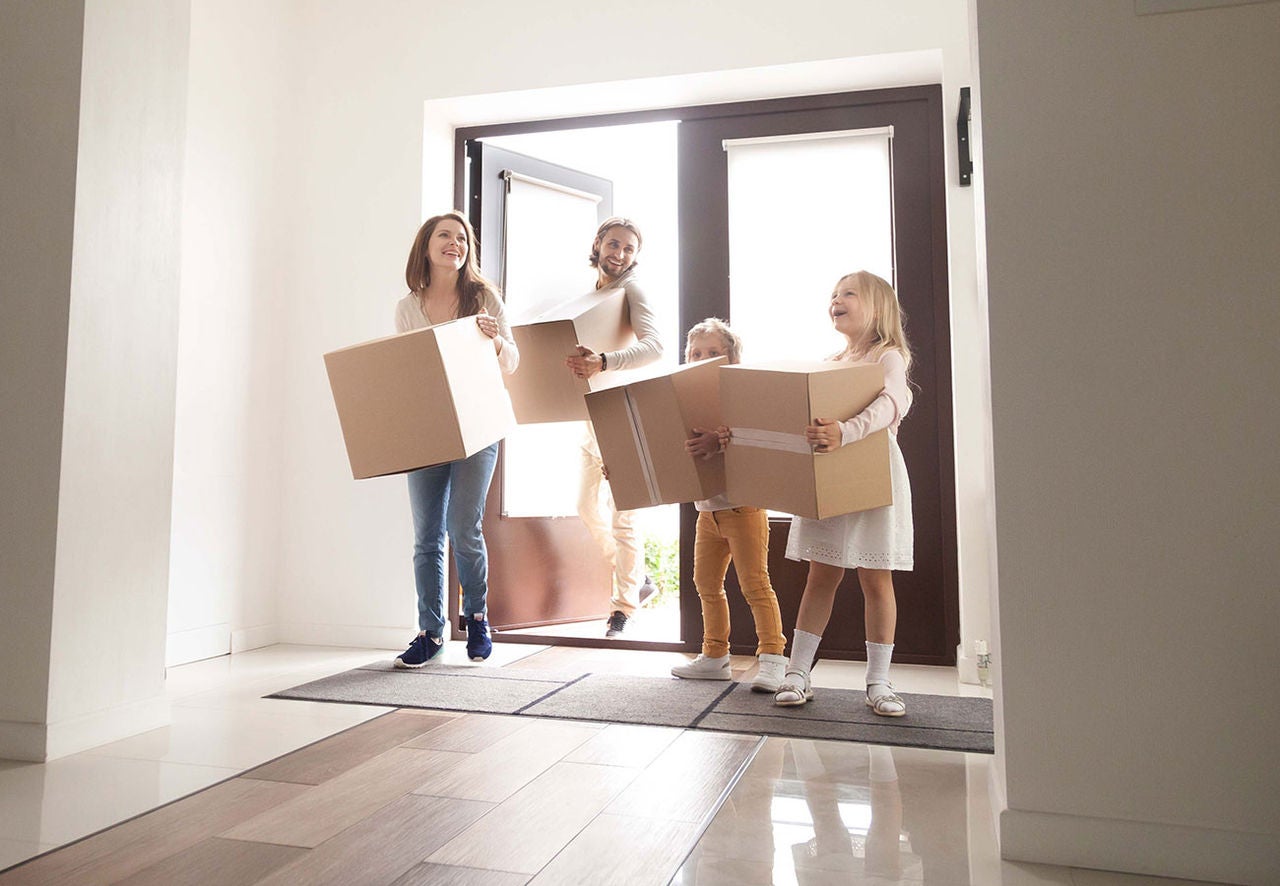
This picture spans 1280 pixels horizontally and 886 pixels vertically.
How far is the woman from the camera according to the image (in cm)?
266

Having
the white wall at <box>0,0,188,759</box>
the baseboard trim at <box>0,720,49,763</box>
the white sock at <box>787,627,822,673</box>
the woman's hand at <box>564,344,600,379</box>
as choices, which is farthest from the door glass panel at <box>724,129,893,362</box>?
the baseboard trim at <box>0,720,49,763</box>

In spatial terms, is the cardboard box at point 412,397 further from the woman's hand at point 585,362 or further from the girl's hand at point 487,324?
the woman's hand at point 585,362

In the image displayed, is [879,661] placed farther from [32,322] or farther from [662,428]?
[32,322]

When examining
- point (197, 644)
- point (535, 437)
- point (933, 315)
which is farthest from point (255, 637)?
point (933, 315)

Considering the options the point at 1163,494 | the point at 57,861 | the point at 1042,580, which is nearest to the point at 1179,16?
the point at 1163,494

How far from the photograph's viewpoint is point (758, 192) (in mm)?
3182

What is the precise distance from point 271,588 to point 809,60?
8.33 feet

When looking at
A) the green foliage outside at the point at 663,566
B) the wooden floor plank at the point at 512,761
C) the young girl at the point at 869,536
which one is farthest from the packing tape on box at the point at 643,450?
the green foliage outside at the point at 663,566

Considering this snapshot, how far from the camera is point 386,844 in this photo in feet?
4.24

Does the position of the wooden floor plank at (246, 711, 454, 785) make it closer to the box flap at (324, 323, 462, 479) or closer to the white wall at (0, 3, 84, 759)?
the white wall at (0, 3, 84, 759)

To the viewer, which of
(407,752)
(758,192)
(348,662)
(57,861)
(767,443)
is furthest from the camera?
(758,192)

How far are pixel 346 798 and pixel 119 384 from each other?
1016mm

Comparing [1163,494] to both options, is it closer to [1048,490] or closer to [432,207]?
[1048,490]

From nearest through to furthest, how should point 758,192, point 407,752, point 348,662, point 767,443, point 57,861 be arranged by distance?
1. point 57,861
2. point 407,752
3. point 767,443
4. point 348,662
5. point 758,192
